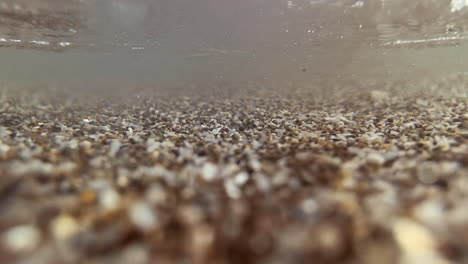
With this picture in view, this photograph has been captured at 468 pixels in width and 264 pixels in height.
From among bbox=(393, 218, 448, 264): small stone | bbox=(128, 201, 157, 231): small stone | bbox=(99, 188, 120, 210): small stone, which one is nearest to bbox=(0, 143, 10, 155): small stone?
bbox=(99, 188, 120, 210): small stone

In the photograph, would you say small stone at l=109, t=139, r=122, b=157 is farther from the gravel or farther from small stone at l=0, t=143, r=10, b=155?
small stone at l=0, t=143, r=10, b=155

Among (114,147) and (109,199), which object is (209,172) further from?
(114,147)

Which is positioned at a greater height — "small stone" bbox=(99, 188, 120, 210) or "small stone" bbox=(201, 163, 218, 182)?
"small stone" bbox=(99, 188, 120, 210)

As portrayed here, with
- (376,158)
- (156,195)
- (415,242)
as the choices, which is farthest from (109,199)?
(376,158)

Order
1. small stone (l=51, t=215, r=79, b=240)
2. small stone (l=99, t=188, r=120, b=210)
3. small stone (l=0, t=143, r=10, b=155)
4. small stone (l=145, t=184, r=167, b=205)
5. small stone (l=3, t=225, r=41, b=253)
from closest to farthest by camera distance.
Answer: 1. small stone (l=3, t=225, r=41, b=253)
2. small stone (l=51, t=215, r=79, b=240)
3. small stone (l=99, t=188, r=120, b=210)
4. small stone (l=145, t=184, r=167, b=205)
5. small stone (l=0, t=143, r=10, b=155)

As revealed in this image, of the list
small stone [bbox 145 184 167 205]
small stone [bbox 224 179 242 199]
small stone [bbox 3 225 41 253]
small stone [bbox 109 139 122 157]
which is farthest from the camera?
small stone [bbox 109 139 122 157]

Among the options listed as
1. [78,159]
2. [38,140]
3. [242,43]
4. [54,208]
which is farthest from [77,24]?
[54,208]

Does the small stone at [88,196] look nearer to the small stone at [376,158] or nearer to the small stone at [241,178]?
the small stone at [241,178]
